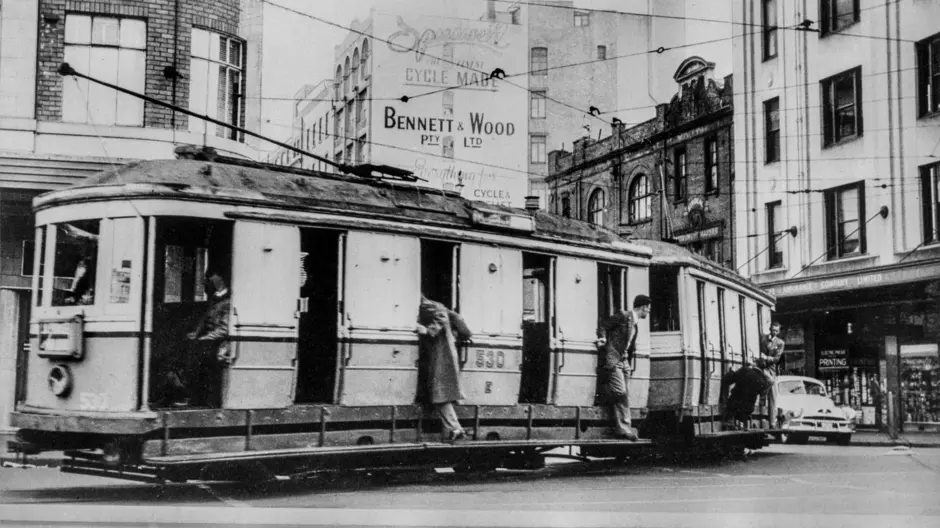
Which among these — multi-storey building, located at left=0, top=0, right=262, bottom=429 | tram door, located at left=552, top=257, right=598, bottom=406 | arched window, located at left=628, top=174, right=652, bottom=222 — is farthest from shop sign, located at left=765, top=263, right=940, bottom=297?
multi-storey building, located at left=0, top=0, right=262, bottom=429

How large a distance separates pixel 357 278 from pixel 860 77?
10424 millimetres

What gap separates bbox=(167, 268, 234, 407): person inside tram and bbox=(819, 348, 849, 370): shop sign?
17.6 meters

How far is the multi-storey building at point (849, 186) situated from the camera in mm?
15336

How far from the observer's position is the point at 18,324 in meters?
12.8

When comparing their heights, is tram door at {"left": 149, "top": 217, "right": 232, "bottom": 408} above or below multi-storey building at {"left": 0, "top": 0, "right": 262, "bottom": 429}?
below

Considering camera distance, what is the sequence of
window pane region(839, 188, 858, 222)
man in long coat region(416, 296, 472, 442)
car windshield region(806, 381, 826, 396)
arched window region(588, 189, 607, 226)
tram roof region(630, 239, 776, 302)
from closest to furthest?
man in long coat region(416, 296, 472, 442), tram roof region(630, 239, 776, 302), window pane region(839, 188, 858, 222), car windshield region(806, 381, 826, 396), arched window region(588, 189, 607, 226)

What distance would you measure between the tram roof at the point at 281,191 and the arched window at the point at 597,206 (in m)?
19.3

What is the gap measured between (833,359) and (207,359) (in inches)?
713

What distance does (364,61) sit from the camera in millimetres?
12398

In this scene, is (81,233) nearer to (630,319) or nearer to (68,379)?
(68,379)

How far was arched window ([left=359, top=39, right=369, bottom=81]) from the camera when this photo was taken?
12.0m

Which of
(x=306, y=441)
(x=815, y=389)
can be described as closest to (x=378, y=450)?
(x=306, y=441)

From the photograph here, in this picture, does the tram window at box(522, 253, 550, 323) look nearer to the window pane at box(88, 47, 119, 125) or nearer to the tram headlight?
the tram headlight

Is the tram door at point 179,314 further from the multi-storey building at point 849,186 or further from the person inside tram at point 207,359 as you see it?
the multi-storey building at point 849,186
